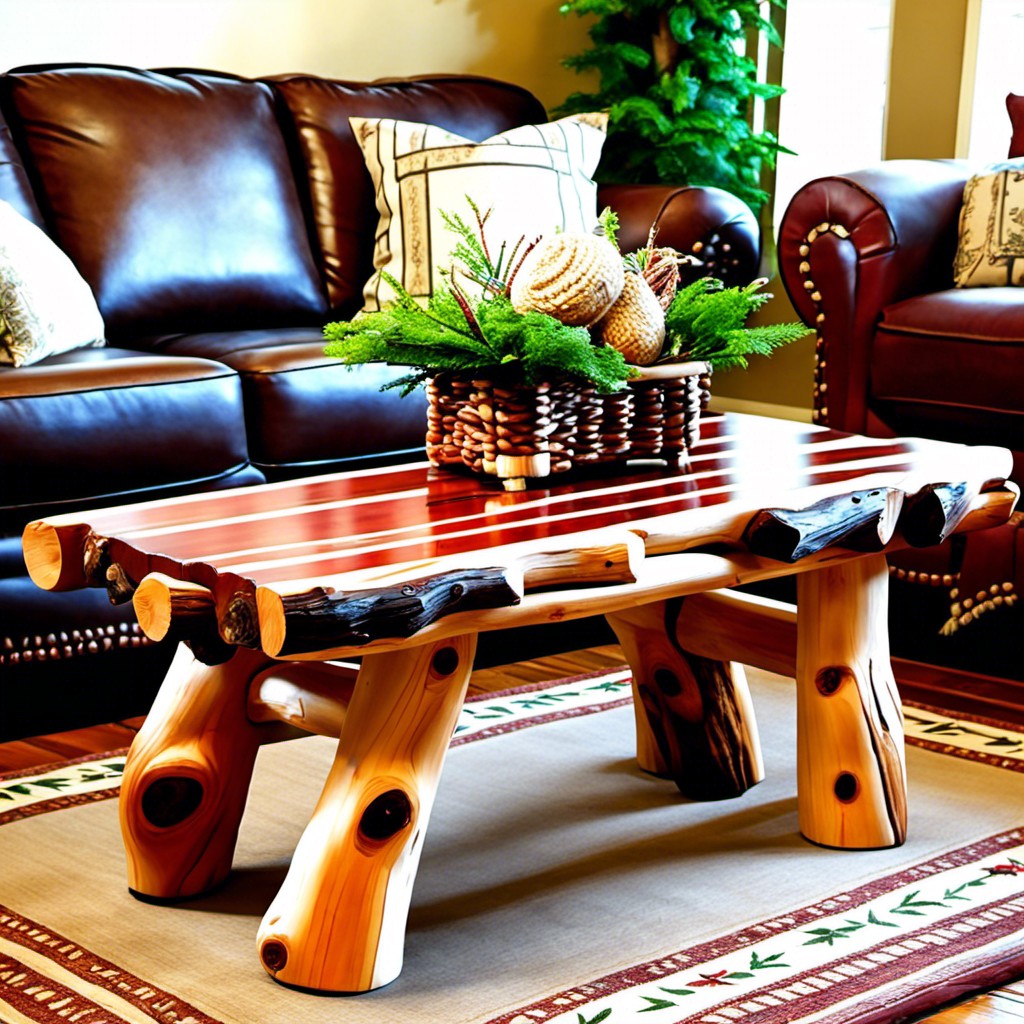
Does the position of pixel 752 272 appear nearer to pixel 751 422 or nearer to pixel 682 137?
pixel 682 137

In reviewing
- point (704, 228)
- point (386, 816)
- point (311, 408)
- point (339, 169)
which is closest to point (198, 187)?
point (339, 169)

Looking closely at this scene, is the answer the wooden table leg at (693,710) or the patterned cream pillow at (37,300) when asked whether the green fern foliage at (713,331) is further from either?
the patterned cream pillow at (37,300)

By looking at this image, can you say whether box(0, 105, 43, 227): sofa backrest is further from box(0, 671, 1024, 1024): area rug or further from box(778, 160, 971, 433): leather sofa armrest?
box(778, 160, 971, 433): leather sofa armrest

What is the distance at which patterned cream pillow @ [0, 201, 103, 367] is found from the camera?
2561 millimetres

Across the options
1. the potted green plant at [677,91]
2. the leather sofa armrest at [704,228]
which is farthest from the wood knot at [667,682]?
the potted green plant at [677,91]

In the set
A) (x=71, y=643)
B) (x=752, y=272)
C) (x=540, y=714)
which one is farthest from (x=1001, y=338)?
(x=71, y=643)

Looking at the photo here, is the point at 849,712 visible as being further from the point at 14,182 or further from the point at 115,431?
the point at 14,182

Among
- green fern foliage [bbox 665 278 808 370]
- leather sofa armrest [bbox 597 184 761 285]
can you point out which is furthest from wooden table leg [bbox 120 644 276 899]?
leather sofa armrest [bbox 597 184 761 285]

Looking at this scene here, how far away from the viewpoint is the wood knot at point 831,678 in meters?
1.78

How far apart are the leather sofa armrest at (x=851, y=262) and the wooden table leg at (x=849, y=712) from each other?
120cm

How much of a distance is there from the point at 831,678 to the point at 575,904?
406 millimetres

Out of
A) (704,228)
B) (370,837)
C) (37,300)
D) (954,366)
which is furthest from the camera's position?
(704,228)

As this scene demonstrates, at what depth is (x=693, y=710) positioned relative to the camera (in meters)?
1.98

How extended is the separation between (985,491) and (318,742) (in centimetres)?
102
